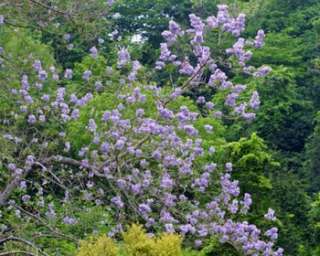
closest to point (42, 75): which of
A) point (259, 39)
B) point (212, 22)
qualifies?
point (212, 22)

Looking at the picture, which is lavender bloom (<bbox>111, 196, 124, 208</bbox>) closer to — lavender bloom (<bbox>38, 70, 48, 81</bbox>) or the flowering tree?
the flowering tree

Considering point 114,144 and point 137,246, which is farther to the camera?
point 114,144

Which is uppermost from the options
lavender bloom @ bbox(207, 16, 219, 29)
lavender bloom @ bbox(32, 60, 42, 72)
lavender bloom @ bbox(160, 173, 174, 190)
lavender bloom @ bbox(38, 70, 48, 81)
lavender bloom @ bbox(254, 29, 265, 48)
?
lavender bloom @ bbox(207, 16, 219, 29)

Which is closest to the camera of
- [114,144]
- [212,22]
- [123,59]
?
[114,144]

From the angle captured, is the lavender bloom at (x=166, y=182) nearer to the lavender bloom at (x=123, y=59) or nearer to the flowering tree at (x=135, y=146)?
the flowering tree at (x=135, y=146)

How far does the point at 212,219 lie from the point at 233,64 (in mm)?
1611

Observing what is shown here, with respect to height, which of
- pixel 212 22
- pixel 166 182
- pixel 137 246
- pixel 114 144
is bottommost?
pixel 137 246

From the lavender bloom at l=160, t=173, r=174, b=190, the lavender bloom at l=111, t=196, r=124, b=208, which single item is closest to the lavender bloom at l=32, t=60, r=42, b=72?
the lavender bloom at l=111, t=196, r=124, b=208

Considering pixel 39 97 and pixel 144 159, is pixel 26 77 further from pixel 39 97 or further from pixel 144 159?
pixel 144 159

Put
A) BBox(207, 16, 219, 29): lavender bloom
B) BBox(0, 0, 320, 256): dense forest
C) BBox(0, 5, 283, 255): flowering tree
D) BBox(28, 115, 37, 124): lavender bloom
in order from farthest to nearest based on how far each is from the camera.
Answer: BBox(207, 16, 219, 29): lavender bloom < BBox(0, 5, 283, 255): flowering tree < BBox(28, 115, 37, 124): lavender bloom < BBox(0, 0, 320, 256): dense forest

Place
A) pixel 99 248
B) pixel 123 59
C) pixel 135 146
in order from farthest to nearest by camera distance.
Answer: pixel 123 59 < pixel 135 146 < pixel 99 248

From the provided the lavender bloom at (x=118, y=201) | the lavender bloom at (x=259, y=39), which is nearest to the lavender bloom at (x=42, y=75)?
the lavender bloom at (x=118, y=201)

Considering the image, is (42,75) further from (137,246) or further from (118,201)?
(137,246)

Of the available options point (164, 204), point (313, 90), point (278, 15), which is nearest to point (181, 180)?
point (164, 204)
